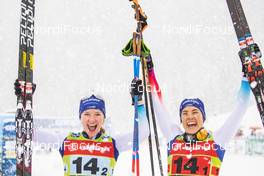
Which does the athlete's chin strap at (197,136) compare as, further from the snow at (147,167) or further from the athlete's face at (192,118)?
the snow at (147,167)

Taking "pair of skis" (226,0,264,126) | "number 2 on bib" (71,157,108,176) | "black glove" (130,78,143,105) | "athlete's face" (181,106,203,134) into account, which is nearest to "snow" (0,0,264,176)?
"number 2 on bib" (71,157,108,176)

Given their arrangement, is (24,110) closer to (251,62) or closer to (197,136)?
(197,136)

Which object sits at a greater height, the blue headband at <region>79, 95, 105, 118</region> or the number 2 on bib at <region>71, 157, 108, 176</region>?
the blue headband at <region>79, 95, 105, 118</region>

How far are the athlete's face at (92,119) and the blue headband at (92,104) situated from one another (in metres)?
0.03

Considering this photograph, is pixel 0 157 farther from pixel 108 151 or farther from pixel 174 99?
pixel 174 99

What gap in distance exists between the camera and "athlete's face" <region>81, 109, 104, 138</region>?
12.1ft

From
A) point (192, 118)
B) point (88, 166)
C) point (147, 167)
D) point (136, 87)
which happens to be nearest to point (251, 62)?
point (192, 118)

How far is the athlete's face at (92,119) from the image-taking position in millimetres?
3686

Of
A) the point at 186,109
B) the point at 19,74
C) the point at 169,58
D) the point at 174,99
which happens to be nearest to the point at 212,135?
the point at 186,109

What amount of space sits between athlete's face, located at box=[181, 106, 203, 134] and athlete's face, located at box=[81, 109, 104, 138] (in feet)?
2.48

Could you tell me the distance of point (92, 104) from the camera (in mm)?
3699

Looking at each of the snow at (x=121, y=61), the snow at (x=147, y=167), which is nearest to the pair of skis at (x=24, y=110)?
the snow at (x=147, y=167)

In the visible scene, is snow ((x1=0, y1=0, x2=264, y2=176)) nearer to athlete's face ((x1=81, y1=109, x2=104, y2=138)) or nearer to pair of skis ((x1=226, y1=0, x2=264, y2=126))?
athlete's face ((x1=81, y1=109, x2=104, y2=138))

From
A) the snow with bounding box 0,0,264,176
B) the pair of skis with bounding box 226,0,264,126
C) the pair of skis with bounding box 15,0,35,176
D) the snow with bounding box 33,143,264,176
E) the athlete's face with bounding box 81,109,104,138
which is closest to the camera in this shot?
the pair of skis with bounding box 226,0,264,126
